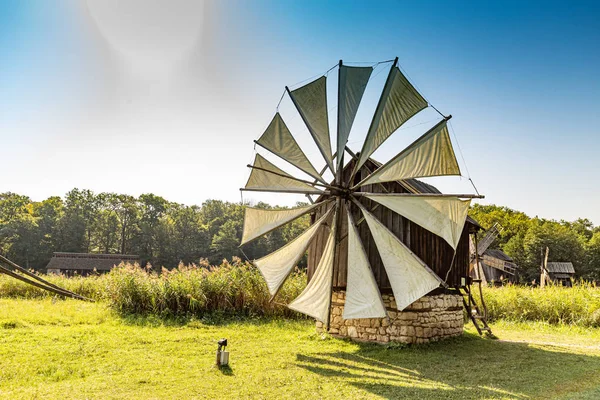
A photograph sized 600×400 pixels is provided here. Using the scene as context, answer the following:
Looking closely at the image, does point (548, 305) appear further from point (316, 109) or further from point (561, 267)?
point (561, 267)

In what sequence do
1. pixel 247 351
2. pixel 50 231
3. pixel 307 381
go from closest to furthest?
1. pixel 307 381
2. pixel 247 351
3. pixel 50 231

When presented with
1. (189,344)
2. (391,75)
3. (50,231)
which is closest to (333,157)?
(391,75)

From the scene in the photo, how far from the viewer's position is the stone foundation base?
10.0 meters

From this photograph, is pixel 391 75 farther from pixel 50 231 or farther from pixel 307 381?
pixel 50 231

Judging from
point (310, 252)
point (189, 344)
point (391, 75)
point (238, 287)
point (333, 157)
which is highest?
point (391, 75)

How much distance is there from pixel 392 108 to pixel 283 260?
4.52m

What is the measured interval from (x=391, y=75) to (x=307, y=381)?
6774 millimetres

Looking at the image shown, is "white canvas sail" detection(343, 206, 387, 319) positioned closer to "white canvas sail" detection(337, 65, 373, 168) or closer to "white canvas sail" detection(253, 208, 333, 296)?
"white canvas sail" detection(253, 208, 333, 296)

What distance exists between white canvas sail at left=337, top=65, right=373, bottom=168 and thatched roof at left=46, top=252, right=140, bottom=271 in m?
31.7

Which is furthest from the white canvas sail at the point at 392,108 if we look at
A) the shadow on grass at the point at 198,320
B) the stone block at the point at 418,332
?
the shadow on grass at the point at 198,320

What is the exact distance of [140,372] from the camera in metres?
7.19

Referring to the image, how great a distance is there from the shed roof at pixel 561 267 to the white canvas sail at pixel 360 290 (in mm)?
35018

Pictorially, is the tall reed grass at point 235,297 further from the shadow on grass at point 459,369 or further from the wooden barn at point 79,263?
the wooden barn at point 79,263

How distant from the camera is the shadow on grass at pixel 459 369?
6.50 m
